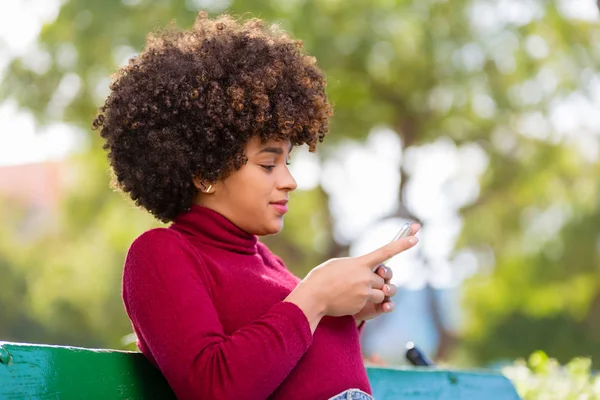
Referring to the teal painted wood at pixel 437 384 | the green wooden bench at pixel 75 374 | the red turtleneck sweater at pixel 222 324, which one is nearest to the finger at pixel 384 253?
the red turtleneck sweater at pixel 222 324

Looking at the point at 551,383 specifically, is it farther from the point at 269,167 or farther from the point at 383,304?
the point at 269,167

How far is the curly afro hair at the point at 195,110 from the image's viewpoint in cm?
211

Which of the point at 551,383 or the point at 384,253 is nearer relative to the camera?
the point at 384,253

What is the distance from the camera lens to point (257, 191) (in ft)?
6.99

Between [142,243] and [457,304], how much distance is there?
2159cm

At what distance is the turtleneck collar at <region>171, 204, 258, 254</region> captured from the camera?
6.96 ft

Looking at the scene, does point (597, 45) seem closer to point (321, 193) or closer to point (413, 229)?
point (321, 193)

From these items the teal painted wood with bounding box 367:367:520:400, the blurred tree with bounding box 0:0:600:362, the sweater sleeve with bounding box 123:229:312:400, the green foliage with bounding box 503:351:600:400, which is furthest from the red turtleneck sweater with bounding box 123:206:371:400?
the blurred tree with bounding box 0:0:600:362

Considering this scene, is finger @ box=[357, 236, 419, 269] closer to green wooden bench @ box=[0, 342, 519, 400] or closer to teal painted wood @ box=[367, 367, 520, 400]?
green wooden bench @ box=[0, 342, 519, 400]

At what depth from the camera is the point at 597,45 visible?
17.0 metres

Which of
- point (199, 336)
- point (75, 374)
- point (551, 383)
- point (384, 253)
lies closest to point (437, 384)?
point (551, 383)

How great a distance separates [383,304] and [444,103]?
646 inches

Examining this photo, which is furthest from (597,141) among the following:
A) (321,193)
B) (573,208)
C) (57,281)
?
(57,281)

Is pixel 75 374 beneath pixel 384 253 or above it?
beneath
